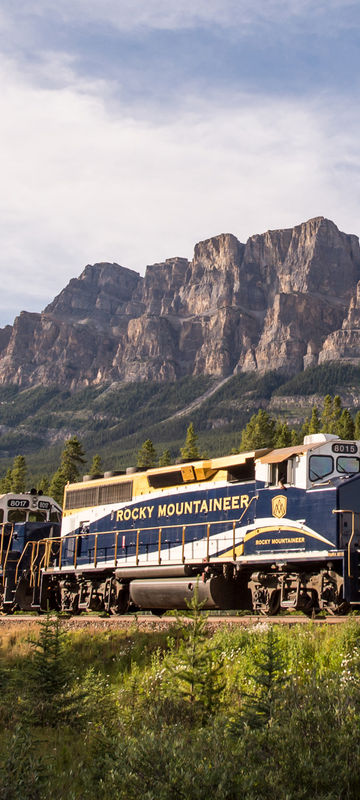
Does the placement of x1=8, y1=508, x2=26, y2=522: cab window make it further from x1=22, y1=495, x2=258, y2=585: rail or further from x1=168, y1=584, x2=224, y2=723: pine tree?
x1=168, y1=584, x2=224, y2=723: pine tree

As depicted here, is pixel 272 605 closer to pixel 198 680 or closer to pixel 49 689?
pixel 49 689

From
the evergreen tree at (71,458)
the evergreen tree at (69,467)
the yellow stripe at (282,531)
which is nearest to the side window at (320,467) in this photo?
the yellow stripe at (282,531)

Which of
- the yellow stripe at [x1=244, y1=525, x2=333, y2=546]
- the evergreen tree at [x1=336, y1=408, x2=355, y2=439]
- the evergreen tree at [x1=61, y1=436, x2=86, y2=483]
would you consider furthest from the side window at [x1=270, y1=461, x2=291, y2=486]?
the evergreen tree at [x1=336, y1=408, x2=355, y2=439]

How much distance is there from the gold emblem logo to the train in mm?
39

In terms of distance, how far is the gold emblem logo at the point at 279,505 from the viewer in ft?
64.0

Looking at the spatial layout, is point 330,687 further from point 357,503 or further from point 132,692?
point 357,503

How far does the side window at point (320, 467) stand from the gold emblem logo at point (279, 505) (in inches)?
39.0

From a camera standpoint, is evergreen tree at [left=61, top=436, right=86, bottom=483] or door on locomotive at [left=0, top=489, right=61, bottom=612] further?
evergreen tree at [left=61, top=436, right=86, bottom=483]

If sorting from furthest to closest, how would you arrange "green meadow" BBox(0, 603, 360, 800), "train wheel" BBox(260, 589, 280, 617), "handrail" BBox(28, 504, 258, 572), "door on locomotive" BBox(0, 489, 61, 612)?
"door on locomotive" BBox(0, 489, 61, 612) → "handrail" BBox(28, 504, 258, 572) → "train wheel" BBox(260, 589, 280, 617) → "green meadow" BBox(0, 603, 360, 800)

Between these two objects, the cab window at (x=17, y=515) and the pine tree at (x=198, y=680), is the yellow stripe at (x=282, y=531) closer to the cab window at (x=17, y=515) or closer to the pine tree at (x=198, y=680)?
the pine tree at (x=198, y=680)

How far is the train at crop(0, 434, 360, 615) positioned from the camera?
1828 cm

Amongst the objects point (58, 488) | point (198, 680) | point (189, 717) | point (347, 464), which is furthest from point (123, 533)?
point (58, 488)

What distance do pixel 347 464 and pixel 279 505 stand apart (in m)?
2.18

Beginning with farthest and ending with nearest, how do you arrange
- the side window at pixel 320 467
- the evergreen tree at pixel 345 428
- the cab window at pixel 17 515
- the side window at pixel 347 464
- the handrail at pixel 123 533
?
the evergreen tree at pixel 345 428
the cab window at pixel 17 515
the handrail at pixel 123 533
the side window at pixel 347 464
the side window at pixel 320 467
